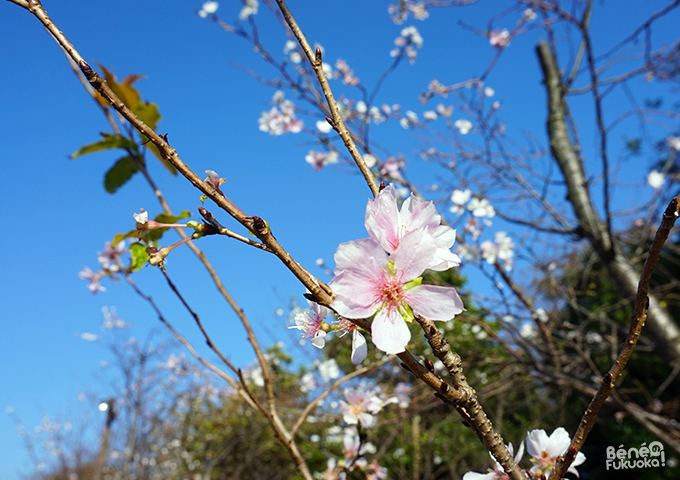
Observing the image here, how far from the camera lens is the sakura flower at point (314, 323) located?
607mm

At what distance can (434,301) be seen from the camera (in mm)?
522

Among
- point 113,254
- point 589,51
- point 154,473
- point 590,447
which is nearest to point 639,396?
point 590,447

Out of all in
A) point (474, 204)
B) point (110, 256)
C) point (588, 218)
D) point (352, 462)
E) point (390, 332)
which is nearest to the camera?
point (390, 332)

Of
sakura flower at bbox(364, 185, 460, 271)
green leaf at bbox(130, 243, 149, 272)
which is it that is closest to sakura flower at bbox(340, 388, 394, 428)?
green leaf at bbox(130, 243, 149, 272)

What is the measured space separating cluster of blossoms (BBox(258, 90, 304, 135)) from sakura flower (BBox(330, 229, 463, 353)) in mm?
3511

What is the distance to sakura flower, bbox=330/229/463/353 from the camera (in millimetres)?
488

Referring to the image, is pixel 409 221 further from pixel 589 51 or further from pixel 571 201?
pixel 571 201

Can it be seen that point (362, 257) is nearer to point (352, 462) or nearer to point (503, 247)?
point (352, 462)

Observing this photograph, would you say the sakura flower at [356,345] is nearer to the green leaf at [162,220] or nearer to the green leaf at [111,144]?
the green leaf at [162,220]

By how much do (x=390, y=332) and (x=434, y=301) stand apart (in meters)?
0.07

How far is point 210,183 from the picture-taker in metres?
0.52

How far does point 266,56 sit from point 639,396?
5.94 m

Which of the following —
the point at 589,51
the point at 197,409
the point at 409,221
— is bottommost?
the point at 409,221

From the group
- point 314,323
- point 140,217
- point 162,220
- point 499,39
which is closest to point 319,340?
point 314,323
